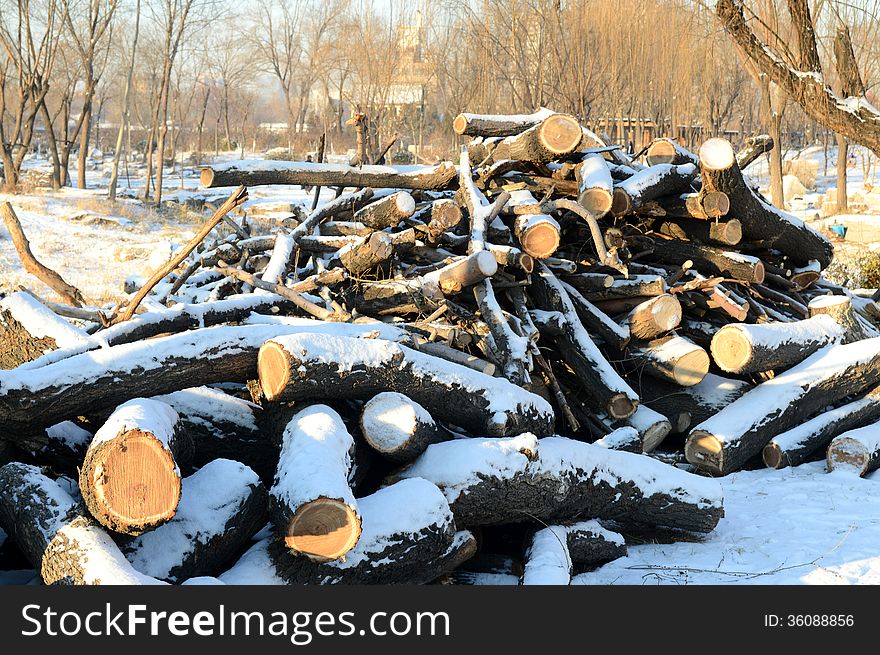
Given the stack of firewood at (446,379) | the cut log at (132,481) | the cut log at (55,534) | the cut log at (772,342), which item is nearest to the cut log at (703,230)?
the stack of firewood at (446,379)

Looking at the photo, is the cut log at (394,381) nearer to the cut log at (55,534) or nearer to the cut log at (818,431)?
the cut log at (55,534)

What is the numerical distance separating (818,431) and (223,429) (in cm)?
396

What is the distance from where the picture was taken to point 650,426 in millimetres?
5703

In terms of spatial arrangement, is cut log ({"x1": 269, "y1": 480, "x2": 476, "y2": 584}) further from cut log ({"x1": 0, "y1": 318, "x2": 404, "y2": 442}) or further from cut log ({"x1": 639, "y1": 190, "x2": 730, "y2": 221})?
cut log ({"x1": 639, "y1": 190, "x2": 730, "y2": 221})

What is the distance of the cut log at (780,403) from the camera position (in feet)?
17.7

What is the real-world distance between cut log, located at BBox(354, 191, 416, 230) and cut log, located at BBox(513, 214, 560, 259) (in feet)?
2.98

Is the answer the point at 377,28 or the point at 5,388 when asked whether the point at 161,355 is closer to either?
the point at 5,388

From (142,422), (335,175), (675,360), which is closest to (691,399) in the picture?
(675,360)

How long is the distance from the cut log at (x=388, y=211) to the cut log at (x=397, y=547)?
3.17m

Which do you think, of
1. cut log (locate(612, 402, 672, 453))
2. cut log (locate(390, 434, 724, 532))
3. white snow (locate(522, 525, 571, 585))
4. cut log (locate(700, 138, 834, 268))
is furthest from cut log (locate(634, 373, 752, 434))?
white snow (locate(522, 525, 571, 585))

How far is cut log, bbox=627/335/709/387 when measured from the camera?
5.84 metres

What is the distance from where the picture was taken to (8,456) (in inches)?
149

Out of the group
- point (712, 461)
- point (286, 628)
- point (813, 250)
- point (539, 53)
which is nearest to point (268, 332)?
point (286, 628)

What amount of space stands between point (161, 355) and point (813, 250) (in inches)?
235
